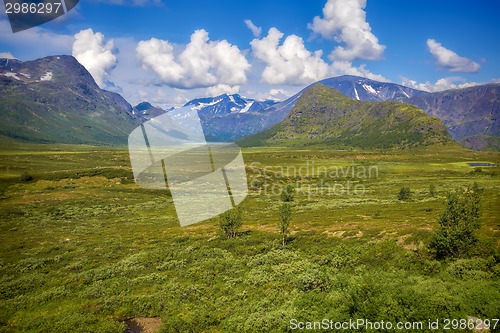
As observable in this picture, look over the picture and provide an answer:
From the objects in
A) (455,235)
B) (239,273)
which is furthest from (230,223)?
(455,235)

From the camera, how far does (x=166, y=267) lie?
37344mm

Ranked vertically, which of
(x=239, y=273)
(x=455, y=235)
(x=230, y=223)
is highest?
(x=455, y=235)

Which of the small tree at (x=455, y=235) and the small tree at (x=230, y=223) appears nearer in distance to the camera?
the small tree at (x=455, y=235)

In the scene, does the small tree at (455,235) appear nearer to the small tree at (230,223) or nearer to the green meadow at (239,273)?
the green meadow at (239,273)

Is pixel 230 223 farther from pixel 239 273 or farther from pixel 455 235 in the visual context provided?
pixel 455 235

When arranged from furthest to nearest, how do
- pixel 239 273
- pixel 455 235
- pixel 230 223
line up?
pixel 230 223, pixel 239 273, pixel 455 235

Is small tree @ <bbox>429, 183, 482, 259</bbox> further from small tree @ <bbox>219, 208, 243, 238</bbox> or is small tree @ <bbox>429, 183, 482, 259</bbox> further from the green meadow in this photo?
small tree @ <bbox>219, 208, 243, 238</bbox>

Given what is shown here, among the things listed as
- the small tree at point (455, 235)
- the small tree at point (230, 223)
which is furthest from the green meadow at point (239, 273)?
the small tree at point (230, 223)

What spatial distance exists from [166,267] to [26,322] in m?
14.8

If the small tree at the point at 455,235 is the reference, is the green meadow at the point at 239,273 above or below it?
below

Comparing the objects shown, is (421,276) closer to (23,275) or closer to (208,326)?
(208,326)

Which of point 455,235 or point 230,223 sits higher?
point 455,235

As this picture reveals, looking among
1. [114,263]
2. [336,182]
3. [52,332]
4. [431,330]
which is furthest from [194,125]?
[336,182]

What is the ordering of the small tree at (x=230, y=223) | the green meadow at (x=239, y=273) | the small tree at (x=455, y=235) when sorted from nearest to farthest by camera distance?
1. the green meadow at (x=239, y=273)
2. the small tree at (x=455, y=235)
3. the small tree at (x=230, y=223)
